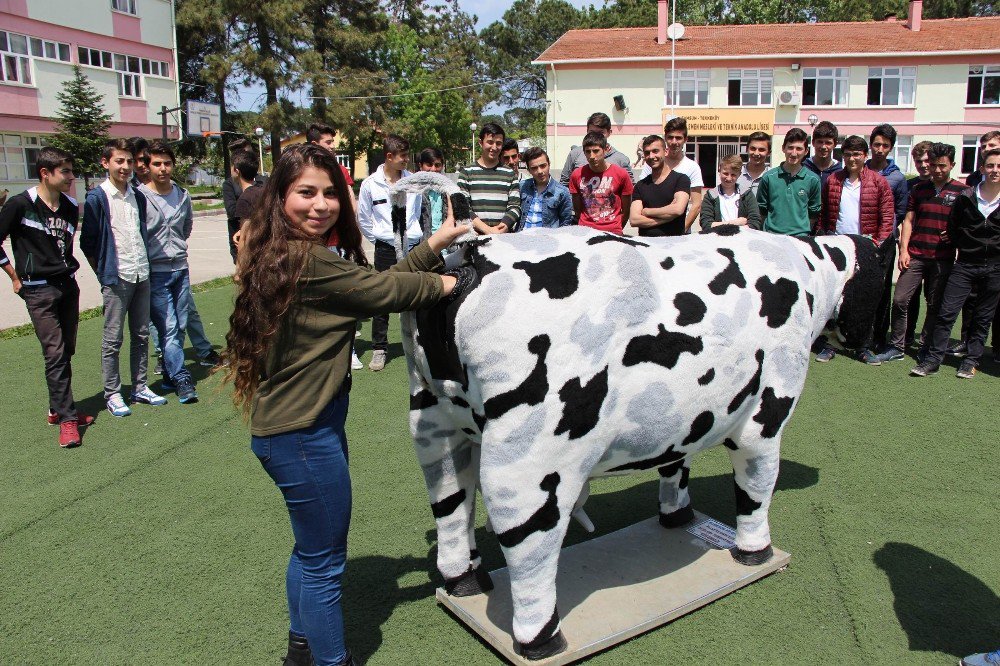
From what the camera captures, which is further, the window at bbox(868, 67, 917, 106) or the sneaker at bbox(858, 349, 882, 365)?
the window at bbox(868, 67, 917, 106)

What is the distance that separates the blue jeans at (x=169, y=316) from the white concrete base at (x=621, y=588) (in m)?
3.74

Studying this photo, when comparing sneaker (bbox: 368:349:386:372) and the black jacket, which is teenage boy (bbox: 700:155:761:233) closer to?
the black jacket

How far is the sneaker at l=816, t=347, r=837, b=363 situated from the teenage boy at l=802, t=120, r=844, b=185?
1560mm

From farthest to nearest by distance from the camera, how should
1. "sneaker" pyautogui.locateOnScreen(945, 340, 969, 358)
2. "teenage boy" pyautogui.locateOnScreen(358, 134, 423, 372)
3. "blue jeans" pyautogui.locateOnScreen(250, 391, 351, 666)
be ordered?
"sneaker" pyautogui.locateOnScreen(945, 340, 969, 358) → "teenage boy" pyautogui.locateOnScreen(358, 134, 423, 372) → "blue jeans" pyautogui.locateOnScreen(250, 391, 351, 666)

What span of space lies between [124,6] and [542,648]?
122 ft

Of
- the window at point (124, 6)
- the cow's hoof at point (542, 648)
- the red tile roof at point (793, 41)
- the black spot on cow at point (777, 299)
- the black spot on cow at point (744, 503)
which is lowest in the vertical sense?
the cow's hoof at point (542, 648)

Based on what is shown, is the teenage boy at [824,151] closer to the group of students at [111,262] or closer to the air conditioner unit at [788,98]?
the group of students at [111,262]

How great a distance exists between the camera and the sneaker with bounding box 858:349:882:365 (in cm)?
673

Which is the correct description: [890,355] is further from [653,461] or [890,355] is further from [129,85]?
[129,85]

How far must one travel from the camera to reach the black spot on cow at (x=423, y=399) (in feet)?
9.39

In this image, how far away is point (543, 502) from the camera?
2600 mm

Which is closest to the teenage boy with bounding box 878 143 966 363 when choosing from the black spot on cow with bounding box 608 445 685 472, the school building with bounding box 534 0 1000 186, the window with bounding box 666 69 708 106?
the black spot on cow with bounding box 608 445 685 472

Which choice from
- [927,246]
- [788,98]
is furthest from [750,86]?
[927,246]

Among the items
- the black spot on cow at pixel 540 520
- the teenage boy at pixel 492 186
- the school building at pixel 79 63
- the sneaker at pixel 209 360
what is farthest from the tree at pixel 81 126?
the black spot on cow at pixel 540 520
